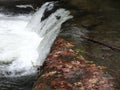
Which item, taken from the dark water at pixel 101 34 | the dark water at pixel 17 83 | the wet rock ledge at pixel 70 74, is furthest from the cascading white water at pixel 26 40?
the wet rock ledge at pixel 70 74

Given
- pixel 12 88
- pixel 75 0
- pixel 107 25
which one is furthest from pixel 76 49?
pixel 75 0

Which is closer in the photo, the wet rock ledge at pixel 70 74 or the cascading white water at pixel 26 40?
the wet rock ledge at pixel 70 74

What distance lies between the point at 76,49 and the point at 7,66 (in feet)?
7.43

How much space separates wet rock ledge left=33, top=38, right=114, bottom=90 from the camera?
5918mm

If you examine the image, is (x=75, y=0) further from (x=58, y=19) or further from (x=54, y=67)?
(x=54, y=67)

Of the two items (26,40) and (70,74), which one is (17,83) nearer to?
(70,74)

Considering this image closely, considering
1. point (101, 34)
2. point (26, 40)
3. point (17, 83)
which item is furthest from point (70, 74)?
point (26, 40)

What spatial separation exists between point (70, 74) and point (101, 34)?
282 cm

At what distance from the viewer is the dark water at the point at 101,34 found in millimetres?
6973

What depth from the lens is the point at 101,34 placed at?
29.1 feet

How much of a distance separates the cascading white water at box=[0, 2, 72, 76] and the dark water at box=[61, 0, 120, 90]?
71 centimetres

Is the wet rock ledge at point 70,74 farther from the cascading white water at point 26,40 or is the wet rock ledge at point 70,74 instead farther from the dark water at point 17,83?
the cascading white water at point 26,40

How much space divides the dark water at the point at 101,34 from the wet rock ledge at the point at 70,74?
0.22 m

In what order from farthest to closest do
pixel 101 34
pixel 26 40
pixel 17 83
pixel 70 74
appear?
1. pixel 26 40
2. pixel 101 34
3. pixel 17 83
4. pixel 70 74
